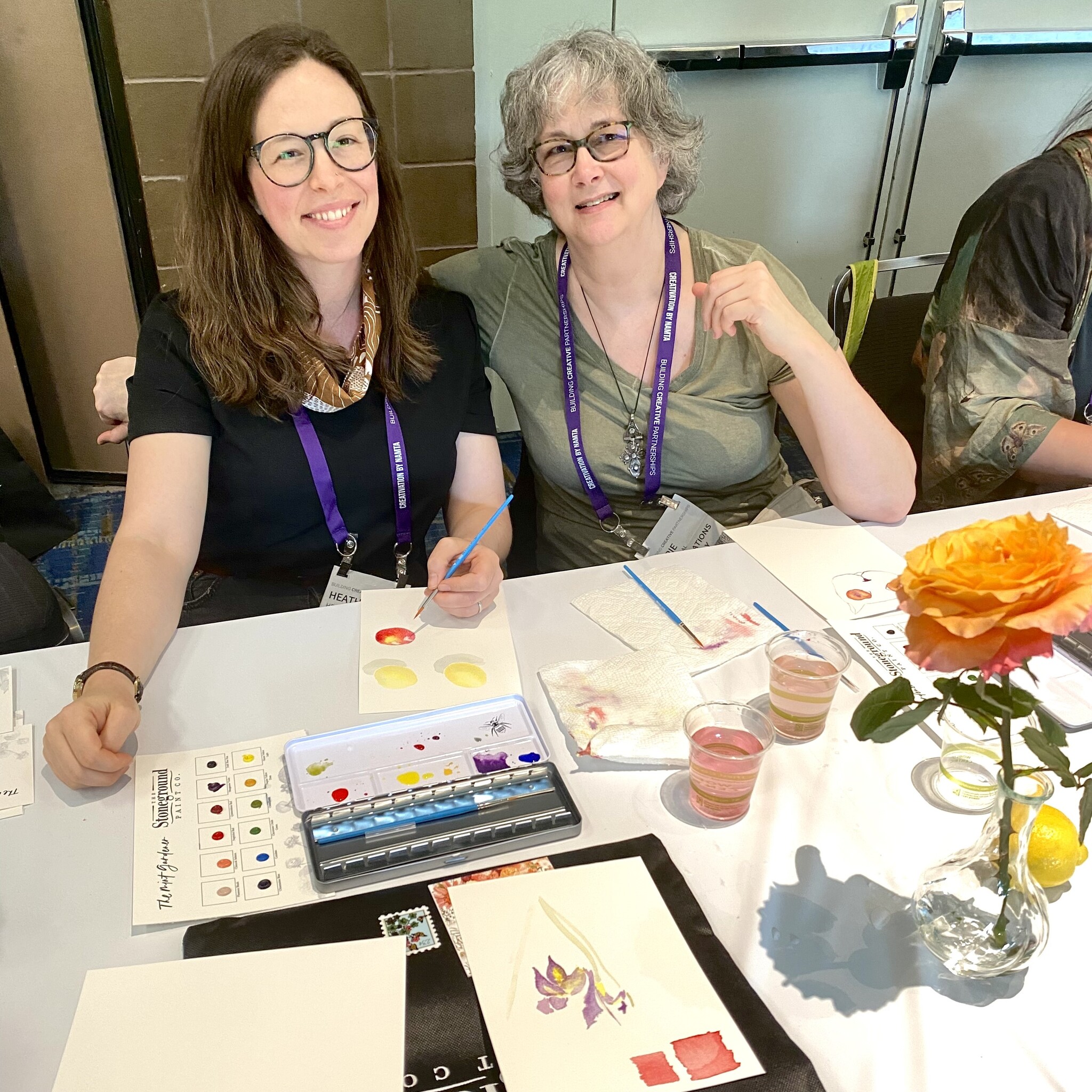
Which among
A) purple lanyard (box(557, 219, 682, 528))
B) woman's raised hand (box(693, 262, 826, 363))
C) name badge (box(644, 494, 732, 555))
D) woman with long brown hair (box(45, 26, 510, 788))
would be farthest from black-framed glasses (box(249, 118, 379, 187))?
name badge (box(644, 494, 732, 555))

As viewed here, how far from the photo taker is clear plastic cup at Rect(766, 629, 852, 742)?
1.06 meters

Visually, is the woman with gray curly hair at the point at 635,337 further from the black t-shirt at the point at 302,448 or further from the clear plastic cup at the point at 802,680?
the clear plastic cup at the point at 802,680

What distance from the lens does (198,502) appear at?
1.46 m

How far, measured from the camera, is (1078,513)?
4.99 feet

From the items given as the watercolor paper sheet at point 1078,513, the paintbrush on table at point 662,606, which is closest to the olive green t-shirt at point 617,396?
the paintbrush on table at point 662,606

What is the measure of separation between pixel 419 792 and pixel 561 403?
0.91 metres

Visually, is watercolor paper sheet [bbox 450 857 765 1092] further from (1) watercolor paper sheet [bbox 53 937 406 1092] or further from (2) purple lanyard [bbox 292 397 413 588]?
(2) purple lanyard [bbox 292 397 413 588]

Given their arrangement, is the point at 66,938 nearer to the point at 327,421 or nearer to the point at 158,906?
the point at 158,906

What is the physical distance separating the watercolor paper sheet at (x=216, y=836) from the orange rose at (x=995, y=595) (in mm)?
612

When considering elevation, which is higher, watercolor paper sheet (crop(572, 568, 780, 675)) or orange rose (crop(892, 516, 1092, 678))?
orange rose (crop(892, 516, 1092, 678))

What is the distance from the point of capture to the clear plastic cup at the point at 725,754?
0.94 m

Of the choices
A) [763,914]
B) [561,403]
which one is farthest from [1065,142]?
[763,914]

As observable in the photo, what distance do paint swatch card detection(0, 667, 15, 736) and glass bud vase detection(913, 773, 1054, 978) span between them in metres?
1.01

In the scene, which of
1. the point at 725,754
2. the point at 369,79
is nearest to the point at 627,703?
the point at 725,754
